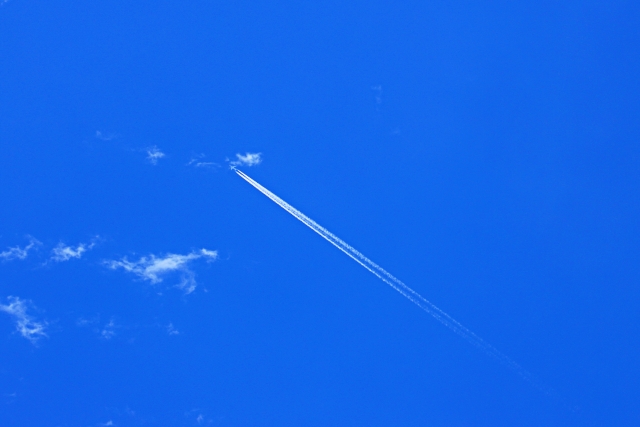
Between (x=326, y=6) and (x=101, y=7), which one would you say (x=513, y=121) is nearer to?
(x=326, y=6)

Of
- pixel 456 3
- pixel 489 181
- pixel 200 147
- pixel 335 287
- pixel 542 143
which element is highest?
pixel 456 3

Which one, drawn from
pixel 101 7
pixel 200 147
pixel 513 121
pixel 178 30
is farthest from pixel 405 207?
pixel 101 7

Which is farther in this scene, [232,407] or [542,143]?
[542,143]

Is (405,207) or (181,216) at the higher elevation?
(405,207)

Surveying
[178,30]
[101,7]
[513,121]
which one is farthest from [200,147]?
[513,121]

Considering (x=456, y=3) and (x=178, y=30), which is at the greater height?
(x=456, y=3)

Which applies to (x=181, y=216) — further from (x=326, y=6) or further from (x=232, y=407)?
(x=326, y=6)
